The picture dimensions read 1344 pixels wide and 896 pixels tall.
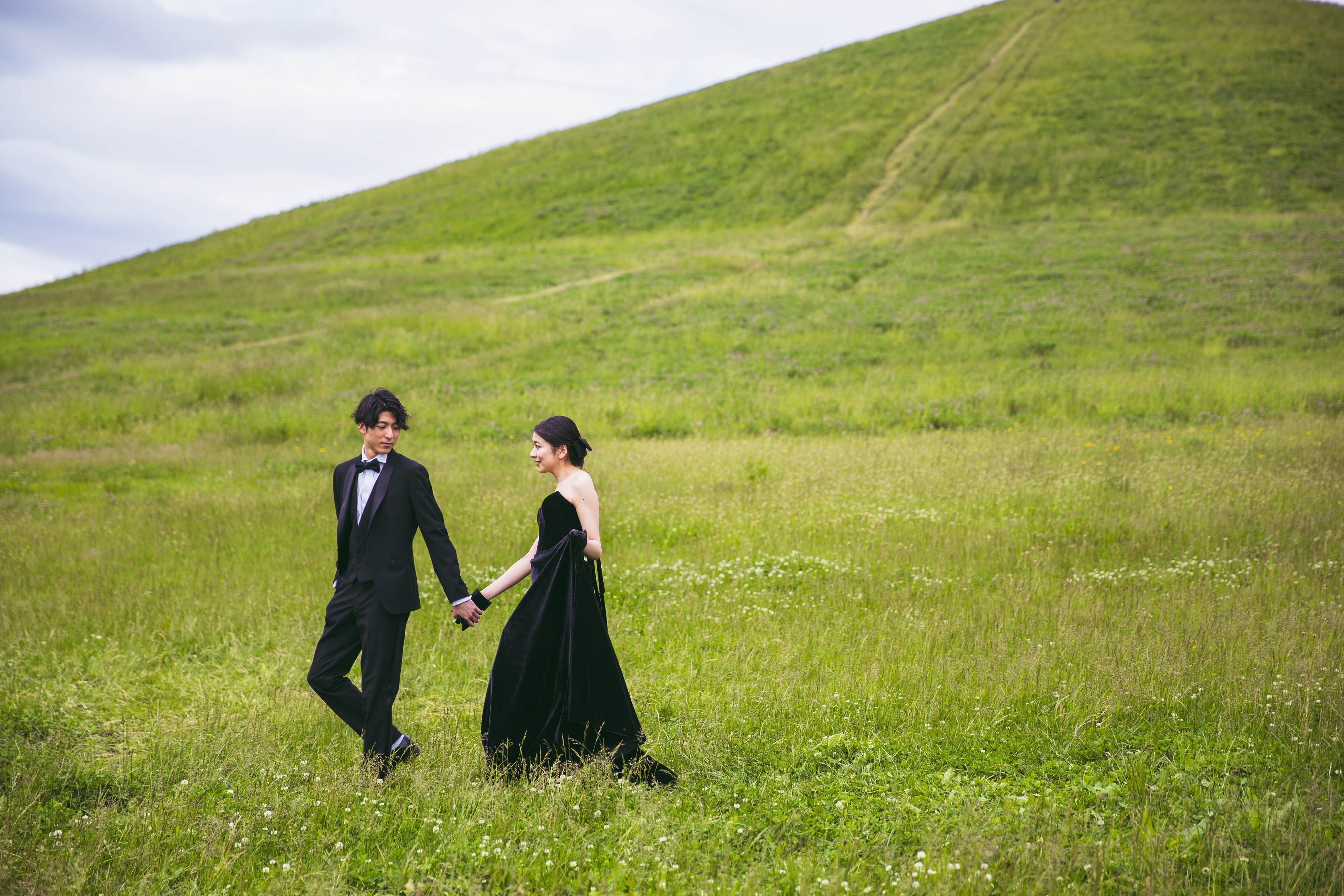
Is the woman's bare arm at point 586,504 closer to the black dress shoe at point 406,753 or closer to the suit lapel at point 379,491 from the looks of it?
the suit lapel at point 379,491

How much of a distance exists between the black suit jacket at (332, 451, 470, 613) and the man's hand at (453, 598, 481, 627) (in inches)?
2.2

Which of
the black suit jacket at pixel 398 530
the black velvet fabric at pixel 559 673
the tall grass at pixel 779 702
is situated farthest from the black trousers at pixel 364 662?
the black velvet fabric at pixel 559 673

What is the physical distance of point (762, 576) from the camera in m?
7.63

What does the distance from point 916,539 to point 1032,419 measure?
8039mm

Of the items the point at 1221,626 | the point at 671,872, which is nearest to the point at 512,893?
the point at 671,872

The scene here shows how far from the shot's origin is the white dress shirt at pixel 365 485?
463cm

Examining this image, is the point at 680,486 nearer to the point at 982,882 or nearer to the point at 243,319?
the point at 982,882

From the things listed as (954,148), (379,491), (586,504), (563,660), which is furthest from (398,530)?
(954,148)

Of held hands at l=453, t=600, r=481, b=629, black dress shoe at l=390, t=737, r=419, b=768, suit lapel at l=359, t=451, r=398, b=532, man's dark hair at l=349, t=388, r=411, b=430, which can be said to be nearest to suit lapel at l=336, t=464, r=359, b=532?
suit lapel at l=359, t=451, r=398, b=532

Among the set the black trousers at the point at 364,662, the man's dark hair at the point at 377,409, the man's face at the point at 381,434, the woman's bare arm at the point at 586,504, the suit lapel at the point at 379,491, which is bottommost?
the black trousers at the point at 364,662

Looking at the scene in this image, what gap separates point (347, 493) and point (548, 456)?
1.36 m

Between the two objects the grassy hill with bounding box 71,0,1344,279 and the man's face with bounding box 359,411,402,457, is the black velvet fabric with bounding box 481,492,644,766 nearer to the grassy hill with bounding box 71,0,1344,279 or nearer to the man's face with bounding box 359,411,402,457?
the man's face with bounding box 359,411,402,457

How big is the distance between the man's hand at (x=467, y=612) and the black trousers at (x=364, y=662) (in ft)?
1.04

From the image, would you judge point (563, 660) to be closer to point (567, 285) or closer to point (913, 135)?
point (567, 285)
